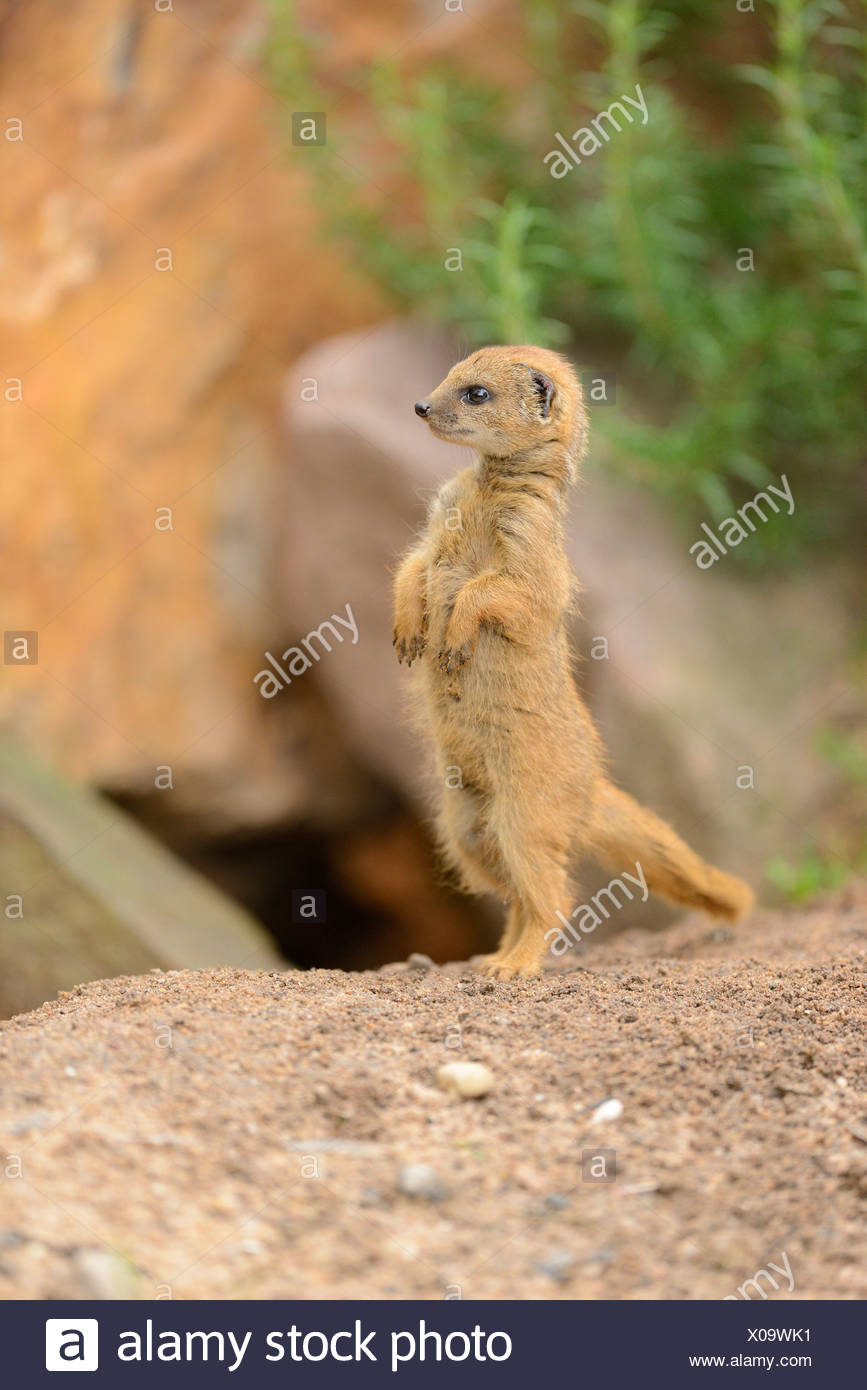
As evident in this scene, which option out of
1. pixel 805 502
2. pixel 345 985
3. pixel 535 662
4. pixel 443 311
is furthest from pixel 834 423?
pixel 345 985

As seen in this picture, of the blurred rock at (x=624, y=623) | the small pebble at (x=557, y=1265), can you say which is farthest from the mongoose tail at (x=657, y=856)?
the small pebble at (x=557, y=1265)

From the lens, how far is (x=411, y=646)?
387cm

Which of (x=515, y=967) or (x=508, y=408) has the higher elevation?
(x=508, y=408)

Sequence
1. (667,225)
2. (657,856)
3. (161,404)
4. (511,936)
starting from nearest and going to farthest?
(511,936), (657,856), (667,225), (161,404)

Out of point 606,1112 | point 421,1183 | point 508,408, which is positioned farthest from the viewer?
point 508,408

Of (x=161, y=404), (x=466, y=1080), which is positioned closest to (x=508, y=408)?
(x=466, y=1080)

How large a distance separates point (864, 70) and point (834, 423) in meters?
1.48

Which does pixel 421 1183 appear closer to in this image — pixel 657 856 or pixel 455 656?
pixel 455 656

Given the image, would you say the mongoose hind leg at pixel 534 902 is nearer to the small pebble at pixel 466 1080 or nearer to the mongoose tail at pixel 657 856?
the mongoose tail at pixel 657 856

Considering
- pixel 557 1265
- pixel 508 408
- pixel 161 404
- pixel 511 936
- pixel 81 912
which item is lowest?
pixel 557 1265

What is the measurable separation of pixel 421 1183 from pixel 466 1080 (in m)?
0.34

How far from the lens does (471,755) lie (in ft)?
12.6

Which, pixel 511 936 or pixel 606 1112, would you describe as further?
pixel 511 936
